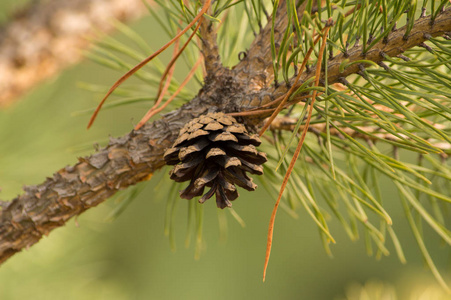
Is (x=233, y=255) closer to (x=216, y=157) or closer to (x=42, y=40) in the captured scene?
(x=42, y=40)

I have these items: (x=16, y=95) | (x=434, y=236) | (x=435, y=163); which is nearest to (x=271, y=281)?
(x=434, y=236)

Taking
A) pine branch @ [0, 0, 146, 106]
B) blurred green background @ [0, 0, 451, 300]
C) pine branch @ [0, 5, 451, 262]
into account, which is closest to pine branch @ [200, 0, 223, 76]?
pine branch @ [0, 5, 451, 262]

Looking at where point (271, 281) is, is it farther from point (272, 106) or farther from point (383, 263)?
point (272, 106)

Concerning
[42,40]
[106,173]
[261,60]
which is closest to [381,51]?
[261,60]

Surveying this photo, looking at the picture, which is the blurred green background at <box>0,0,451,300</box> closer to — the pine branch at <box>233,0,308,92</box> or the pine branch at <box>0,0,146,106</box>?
the pine branch at <box>0,0,146,106</box>

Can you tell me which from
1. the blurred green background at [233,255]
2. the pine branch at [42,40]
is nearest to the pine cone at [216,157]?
the pine branch at [42,40]

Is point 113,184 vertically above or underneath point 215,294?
above

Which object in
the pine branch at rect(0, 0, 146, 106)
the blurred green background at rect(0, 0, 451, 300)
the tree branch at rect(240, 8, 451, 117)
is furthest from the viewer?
the blurred green background at rect(0, 0, 451, 300)
